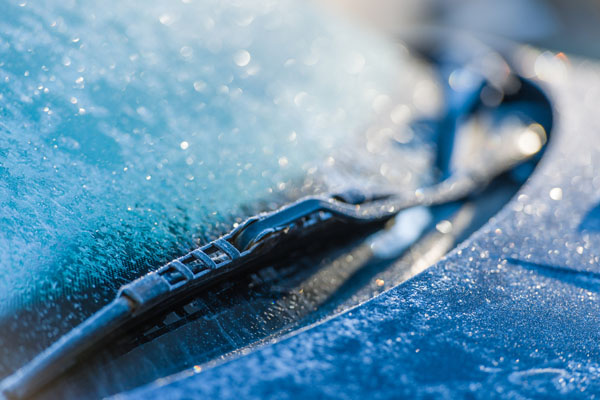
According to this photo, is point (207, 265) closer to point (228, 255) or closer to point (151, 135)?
point (228, 255)

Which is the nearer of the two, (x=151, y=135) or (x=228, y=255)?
(x=228, y=255)

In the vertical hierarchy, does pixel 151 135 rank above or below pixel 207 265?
above

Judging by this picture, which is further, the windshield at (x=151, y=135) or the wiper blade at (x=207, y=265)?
the windshield at (x=151, y=135)

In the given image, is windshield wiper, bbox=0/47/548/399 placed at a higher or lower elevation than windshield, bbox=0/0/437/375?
lower

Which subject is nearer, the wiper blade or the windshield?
the wiper blade

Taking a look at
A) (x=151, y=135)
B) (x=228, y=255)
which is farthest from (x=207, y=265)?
(x=151, y=135)
